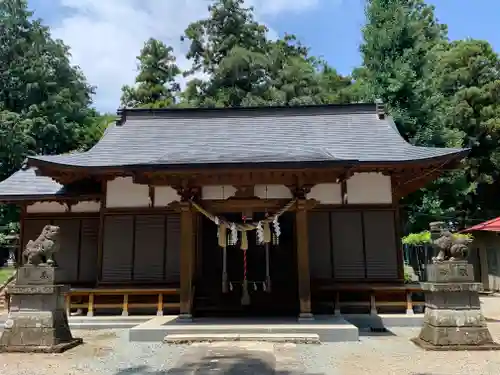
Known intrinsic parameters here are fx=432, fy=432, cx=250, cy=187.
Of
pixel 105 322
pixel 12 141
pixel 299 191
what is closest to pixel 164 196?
pixel 105 322

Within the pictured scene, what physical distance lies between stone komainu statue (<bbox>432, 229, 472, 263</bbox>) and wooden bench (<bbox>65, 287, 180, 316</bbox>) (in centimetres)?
569

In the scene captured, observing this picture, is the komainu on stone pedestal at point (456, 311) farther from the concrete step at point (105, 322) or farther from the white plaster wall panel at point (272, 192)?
the concrete step at point (105, 322)

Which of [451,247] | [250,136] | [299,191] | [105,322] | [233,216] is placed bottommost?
[105,322]

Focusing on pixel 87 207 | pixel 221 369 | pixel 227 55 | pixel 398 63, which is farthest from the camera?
pixel 227 55

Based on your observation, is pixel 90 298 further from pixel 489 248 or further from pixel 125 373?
pixel 489 248

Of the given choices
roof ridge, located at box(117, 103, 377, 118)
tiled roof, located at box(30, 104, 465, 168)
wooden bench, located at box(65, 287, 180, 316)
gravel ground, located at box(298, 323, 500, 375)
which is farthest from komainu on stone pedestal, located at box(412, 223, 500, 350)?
roof ridge, located at box(117, 103, 377, 118)

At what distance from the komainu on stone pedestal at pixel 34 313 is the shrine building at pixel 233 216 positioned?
7.77 ft

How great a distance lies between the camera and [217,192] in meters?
9.34

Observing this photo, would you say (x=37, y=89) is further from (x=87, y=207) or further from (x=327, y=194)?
(x=327, y=194)

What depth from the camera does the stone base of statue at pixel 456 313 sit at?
6.85 m

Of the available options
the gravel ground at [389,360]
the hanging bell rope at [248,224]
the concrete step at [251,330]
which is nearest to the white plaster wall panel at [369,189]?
the hanging bell rope at [248,224]

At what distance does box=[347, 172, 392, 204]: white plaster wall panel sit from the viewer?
1062cm

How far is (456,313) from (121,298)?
7.46 m

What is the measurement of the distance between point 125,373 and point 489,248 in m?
16.9
